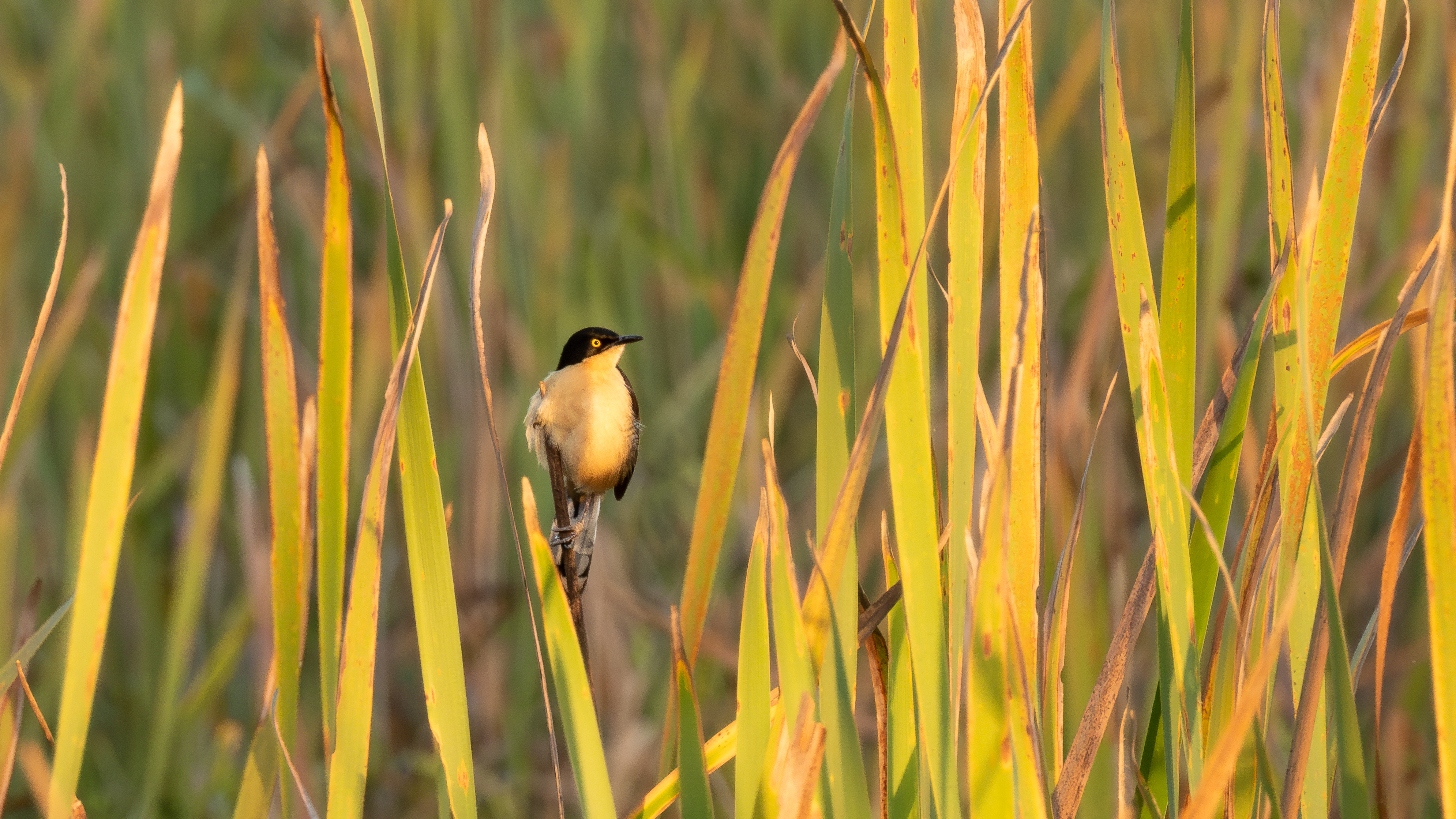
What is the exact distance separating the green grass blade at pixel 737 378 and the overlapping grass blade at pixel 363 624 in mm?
217

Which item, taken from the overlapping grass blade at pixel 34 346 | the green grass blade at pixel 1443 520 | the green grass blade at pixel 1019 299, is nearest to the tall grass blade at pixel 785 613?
the green grass blade at pixel 1019 299

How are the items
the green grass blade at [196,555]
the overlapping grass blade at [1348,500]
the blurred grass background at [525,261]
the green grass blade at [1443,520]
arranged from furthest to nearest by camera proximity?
the blurred grass background at [525,261], the green grass blade at [196,555], the overlapping grass blade at [1348,500], the green grass blade at [1443,520]

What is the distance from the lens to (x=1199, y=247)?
103 inches

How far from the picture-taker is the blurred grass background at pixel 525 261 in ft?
7.43

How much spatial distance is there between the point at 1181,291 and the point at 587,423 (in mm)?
1212

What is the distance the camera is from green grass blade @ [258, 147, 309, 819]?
83cm

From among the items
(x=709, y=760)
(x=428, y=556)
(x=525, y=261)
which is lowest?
(x=709, y=760)

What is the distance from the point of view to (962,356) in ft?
2.68

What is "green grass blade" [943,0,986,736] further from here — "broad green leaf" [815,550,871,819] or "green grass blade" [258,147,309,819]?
"green grass blade" [258,147,309,819]

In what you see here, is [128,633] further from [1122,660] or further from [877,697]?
[1122,660]

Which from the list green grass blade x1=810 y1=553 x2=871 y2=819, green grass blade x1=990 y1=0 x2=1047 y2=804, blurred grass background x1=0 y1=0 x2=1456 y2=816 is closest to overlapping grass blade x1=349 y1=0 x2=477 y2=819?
green grass blade x1=810 y1=553 x2=871 y2=819

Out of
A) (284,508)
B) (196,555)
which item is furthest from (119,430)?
(196,555)

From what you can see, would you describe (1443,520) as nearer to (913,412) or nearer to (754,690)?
(913,412)

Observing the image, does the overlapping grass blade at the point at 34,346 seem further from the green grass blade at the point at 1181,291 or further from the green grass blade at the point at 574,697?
the green grass blade at the point at 1181,291
